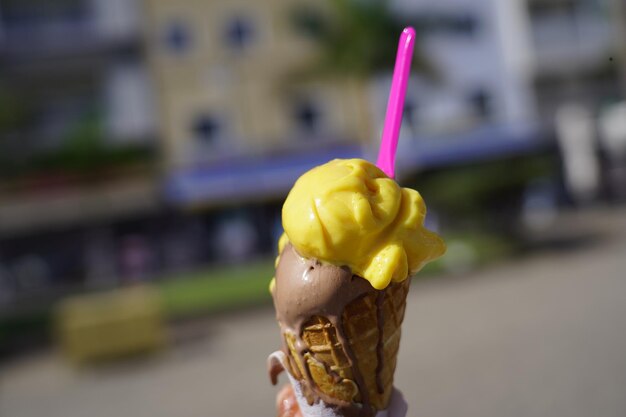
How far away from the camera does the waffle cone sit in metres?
1.82

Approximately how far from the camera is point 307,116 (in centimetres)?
1747

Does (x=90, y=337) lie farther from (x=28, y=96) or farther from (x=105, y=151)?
(x=28, y=96)

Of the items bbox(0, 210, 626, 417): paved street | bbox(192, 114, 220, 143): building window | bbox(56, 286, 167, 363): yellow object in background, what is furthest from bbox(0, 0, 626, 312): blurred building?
bbox(56, 286, 167, 363): yellow object in background

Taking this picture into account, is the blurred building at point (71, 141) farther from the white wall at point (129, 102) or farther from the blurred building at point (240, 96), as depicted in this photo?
the blurred building at point (240, 96)

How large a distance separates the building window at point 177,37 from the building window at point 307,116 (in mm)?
3684

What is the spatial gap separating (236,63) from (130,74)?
3.03m

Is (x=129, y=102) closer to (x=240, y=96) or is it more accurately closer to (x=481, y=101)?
(x=240, y=96)

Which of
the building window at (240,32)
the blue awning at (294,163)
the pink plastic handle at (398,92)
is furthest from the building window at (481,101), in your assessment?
the pink plastic handle at (398,92)

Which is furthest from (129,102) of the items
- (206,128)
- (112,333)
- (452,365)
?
(452,365)

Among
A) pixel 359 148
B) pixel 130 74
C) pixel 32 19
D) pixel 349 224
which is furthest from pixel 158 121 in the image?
pixel 349 224

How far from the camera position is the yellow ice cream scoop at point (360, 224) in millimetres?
1712

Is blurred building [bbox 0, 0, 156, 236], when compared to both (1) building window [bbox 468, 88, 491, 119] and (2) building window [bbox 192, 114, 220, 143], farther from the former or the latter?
(1) building window [bbox 468, 88, 491, 119]

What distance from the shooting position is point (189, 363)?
748 centimetres

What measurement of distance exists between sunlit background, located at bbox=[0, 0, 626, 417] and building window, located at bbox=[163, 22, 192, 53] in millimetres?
58
